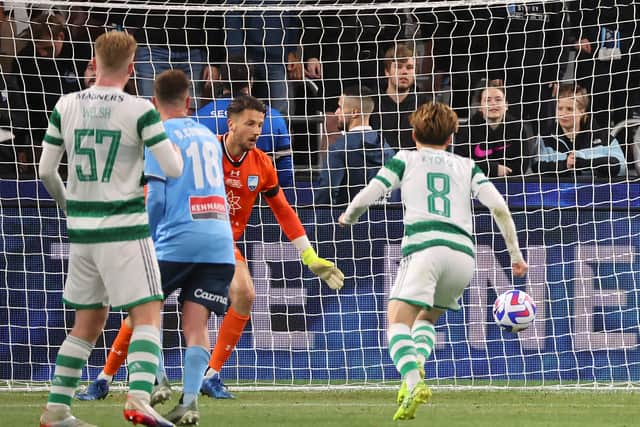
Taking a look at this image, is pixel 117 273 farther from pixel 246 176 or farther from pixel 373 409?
pixel 246 176

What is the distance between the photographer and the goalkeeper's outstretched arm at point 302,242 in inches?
308

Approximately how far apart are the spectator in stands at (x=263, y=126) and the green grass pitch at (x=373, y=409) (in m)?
1.90

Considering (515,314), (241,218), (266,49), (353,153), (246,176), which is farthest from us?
(266,49)

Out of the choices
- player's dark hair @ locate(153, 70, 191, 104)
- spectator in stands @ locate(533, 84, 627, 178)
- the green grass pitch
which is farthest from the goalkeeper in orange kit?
spectator in stands @ locate(533, 84, 627, 178)

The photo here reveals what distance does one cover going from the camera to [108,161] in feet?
18.6

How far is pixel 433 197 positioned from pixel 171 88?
5.00 feet

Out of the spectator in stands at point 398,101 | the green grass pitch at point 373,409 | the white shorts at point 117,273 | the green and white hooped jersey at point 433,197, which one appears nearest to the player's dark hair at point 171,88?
the white shorts at point 117,273

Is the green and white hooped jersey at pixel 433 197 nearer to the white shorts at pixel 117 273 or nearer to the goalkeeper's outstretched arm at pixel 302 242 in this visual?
the goalkeeper's outstretched arm at pixel 302 242

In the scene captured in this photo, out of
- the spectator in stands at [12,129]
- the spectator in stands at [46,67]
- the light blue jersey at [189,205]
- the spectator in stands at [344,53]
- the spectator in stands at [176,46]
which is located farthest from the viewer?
the spectator in stands at [344,53]

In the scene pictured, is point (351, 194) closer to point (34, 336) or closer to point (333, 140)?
point (333, 140)

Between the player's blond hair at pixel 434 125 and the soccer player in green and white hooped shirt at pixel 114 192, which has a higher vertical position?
the player's blond hair at pixel 434 125

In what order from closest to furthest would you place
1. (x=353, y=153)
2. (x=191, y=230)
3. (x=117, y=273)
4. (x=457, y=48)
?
(x=117, y=273) → (x=191, y=230) → (x=353, y=153) → (x=457, y=48)

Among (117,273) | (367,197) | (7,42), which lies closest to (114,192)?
(117,273)

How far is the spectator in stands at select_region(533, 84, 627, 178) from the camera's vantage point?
33.8ft
